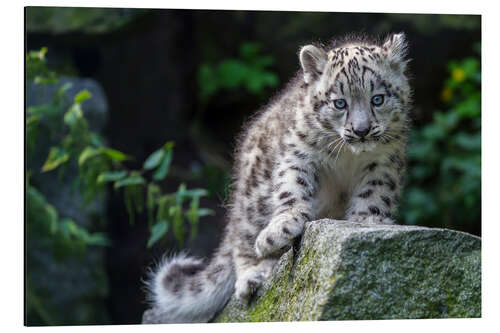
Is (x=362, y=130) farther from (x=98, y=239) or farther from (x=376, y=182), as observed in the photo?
(x=98, y=239)

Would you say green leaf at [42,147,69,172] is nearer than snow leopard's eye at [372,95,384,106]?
No

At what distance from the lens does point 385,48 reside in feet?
14.4

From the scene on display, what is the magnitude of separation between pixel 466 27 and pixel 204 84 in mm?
2968

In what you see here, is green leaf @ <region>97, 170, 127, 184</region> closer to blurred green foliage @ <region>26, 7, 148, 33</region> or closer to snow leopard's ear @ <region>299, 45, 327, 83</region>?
snow leopard's ear @ <region>299, 45, 327, 83</region>

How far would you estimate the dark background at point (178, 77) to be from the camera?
7301 mm

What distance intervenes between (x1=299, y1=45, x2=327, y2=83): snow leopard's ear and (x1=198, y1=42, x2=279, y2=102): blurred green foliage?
3.75 metres

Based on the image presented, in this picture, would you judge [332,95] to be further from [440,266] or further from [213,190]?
[213,190]

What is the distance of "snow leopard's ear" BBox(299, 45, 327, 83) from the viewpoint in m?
4.32

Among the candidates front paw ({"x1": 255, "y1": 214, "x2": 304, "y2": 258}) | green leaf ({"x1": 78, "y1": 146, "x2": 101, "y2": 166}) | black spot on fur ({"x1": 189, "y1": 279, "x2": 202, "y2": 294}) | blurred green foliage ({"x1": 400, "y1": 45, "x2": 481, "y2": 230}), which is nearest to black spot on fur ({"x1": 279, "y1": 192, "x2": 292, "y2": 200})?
front paw ({"x1": 255, "y1": 214, "x2": 304, "y2": 258})

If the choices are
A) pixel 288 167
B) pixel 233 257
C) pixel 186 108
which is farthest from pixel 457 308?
pixel 186 108

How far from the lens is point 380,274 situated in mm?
3725

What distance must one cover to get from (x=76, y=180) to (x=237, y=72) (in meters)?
2.79

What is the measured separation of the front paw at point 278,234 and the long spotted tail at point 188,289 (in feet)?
2.74

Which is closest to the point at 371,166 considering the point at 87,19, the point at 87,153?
the point at 87,153
